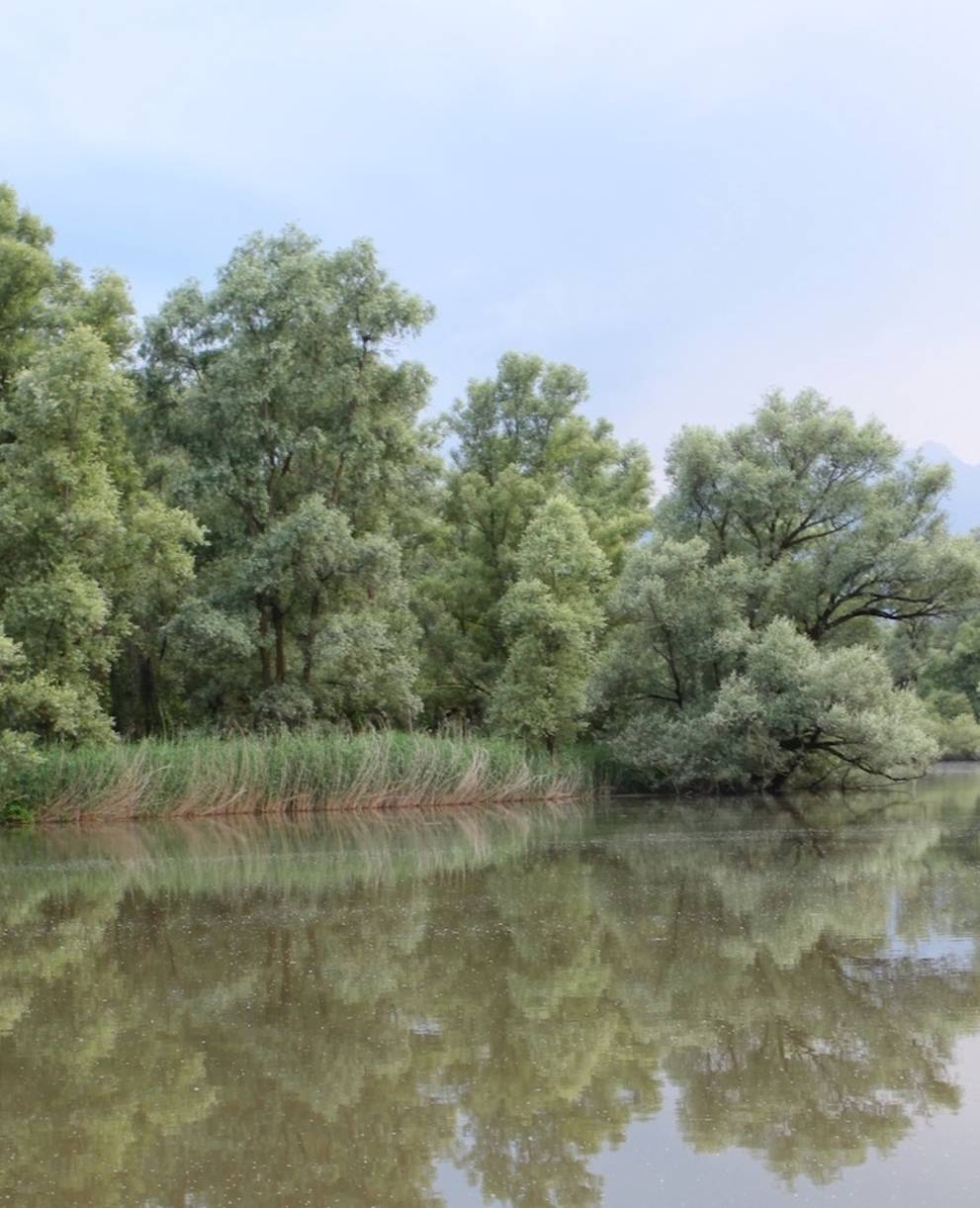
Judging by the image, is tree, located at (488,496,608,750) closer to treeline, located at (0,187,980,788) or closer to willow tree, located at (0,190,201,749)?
treeline, located at (0,187,980,788)

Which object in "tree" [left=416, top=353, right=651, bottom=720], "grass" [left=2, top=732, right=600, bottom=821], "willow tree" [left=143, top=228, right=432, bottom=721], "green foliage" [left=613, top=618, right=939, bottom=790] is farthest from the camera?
"tree" [left=416, top=353, right=651, bottom=720]

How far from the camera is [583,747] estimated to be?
109ft

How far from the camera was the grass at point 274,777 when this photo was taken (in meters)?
24.6

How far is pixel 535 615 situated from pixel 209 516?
861cm

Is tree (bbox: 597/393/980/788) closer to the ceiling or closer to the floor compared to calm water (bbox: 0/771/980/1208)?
closer to the ceiling

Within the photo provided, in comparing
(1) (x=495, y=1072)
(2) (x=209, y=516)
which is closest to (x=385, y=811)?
(2) (x=209, y=516)

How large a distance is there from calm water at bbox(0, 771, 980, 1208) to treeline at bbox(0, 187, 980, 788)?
13.8m

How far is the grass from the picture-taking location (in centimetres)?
2456

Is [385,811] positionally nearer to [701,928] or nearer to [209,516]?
[209,516]

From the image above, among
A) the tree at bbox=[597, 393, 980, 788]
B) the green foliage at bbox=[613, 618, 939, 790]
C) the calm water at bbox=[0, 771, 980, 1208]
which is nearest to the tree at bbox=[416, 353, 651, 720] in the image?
the tree at bbox=[597, 393, 980, 788]

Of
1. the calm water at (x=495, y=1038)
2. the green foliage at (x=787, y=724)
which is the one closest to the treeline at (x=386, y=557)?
the green foliage at (x=787, y=724)

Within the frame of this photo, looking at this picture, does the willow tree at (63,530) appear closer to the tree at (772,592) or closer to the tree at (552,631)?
the tree at (552,631)

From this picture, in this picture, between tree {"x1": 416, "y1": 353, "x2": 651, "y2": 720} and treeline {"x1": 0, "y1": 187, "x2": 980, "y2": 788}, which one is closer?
treeline {"x1": 0, "y1": 187, "x2": 980, "y2": 788}

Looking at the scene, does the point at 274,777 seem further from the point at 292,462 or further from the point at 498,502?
the point at 498,502
